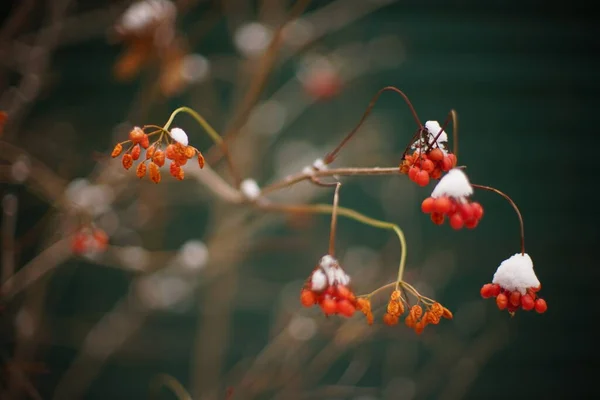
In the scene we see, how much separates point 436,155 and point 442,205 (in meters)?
0.10

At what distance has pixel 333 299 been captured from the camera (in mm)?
901

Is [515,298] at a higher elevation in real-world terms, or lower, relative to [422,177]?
lower

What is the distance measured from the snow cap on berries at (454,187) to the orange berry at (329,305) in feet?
0.91

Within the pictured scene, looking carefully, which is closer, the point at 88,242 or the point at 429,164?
the point at 429,164

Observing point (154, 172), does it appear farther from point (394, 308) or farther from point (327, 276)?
point (394, 308)

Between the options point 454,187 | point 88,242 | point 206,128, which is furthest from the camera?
point 88,242

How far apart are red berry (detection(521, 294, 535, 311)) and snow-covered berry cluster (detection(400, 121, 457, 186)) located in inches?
11.6

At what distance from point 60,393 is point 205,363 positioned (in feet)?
3.28

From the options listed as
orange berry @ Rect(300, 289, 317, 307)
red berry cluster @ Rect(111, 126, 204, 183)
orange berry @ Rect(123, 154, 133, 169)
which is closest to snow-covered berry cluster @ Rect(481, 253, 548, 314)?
orange berry @ Rect(300, 289, 317, 307)

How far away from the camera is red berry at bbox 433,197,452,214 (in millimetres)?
836

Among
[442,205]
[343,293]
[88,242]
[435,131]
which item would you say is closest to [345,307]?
[343,293]

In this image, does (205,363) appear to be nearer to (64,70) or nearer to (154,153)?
(64,70)

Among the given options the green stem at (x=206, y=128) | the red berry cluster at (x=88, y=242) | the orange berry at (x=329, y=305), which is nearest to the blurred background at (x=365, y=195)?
the red berry cluster at (x=88, y=242)

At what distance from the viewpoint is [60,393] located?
3.10 metres
